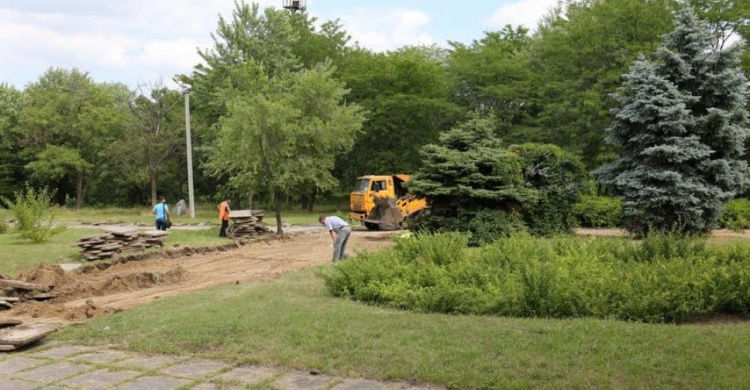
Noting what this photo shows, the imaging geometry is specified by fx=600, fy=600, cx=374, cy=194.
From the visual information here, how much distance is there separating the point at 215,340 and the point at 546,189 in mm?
15306

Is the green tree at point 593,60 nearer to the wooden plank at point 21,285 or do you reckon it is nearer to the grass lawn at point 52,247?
the grass lawn at point 52,247

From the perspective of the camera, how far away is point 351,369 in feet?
19.4

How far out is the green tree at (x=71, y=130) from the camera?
47.3 meters

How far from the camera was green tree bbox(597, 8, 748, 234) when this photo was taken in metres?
18.3

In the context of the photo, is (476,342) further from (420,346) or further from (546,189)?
(546,189)

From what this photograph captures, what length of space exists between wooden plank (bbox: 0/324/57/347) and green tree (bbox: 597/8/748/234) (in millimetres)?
16220

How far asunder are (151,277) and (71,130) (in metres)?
41.2

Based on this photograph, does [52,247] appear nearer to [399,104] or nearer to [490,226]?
[490,226]

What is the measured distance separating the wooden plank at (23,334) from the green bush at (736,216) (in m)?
23.8

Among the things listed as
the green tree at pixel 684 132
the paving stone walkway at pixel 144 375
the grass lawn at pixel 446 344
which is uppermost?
the green tree at pixel 684 132

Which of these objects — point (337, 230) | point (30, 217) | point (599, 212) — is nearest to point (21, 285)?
point (337, 230)

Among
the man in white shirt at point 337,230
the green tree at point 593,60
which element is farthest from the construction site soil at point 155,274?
the green tree at point 593,60

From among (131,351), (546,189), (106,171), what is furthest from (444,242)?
(106,171)

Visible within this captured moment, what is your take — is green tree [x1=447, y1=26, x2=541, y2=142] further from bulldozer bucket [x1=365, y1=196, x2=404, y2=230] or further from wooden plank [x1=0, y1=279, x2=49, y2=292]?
wooden plank [x1=0, y1=279, x2=49, y2=292]
